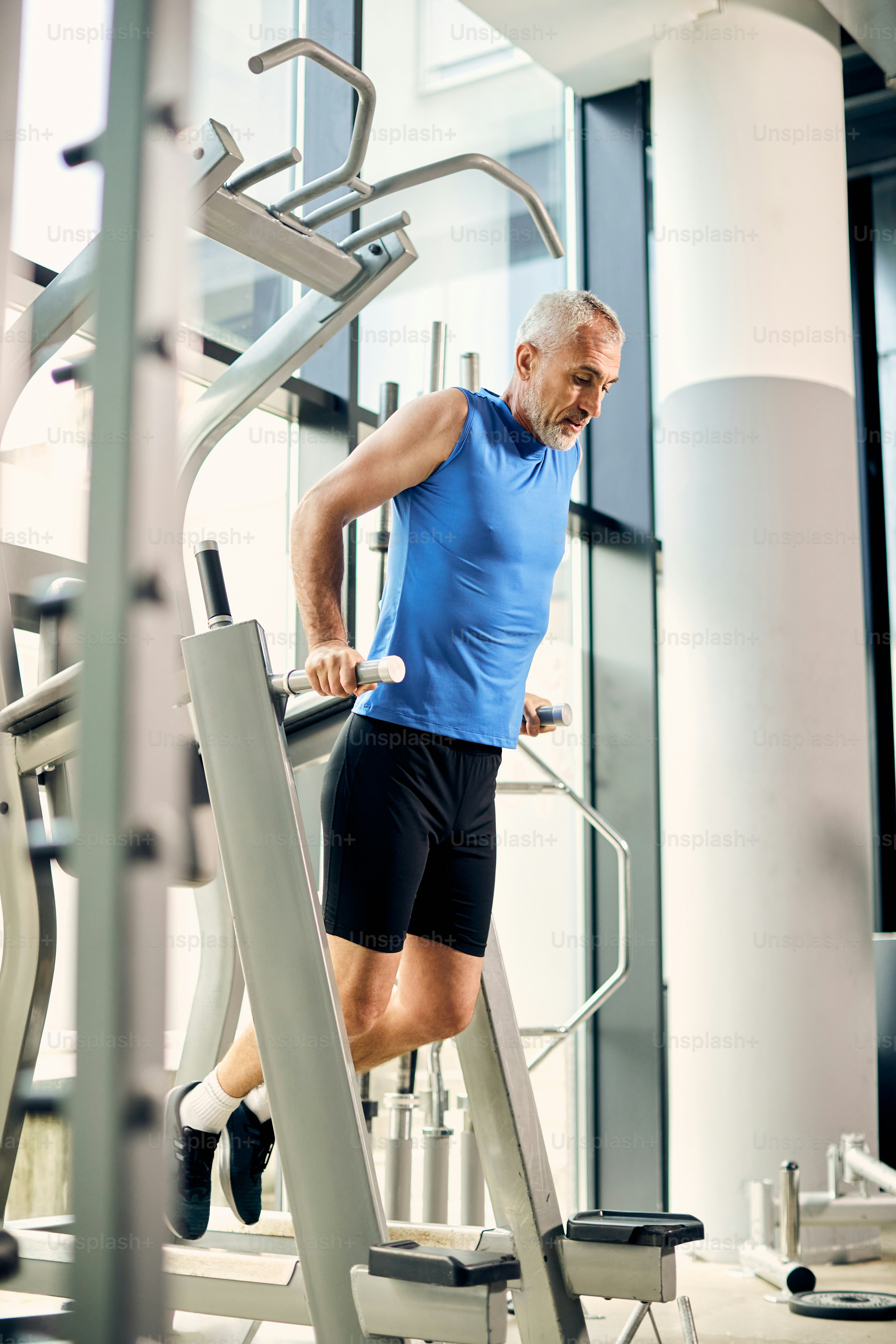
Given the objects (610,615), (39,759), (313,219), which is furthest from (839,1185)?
(313,219)

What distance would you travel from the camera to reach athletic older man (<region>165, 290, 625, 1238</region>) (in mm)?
1742

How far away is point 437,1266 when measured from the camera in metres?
1.42

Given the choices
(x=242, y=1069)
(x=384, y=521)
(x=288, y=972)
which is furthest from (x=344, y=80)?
(x=242, y=1069)

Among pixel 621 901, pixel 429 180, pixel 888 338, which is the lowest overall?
pixel 621 901

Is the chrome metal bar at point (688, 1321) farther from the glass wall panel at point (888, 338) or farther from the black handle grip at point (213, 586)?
the glass wall panel at point (888, 338)

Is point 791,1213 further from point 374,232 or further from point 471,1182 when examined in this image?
point 374,232

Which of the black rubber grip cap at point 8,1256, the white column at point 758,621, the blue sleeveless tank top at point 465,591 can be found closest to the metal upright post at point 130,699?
the black rubber grip cap at point 8,1256

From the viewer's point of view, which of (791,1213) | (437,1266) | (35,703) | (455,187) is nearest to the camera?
(437,1266)

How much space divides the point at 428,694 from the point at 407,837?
215 millimetres

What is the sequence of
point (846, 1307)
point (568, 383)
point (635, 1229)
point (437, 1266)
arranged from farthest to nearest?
point (846, 1307) → point (568, 383) → point (635, 1229) → point (437, 1266)

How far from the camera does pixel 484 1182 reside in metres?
2.79

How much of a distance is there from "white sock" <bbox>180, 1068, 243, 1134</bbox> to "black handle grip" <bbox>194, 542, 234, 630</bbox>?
2.11ft

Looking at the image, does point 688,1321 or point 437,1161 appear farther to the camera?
point 437,1161

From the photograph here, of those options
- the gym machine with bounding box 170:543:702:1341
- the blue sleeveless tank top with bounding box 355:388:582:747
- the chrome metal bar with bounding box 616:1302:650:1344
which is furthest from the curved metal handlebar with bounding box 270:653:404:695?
the chrome metal bar with bounding box 616:1302:650:1344
